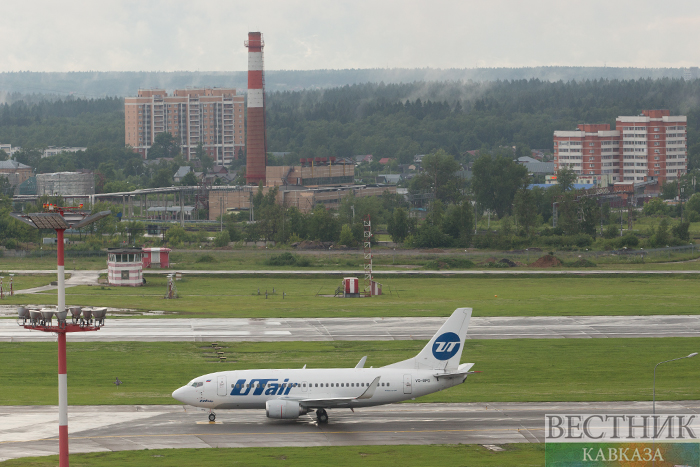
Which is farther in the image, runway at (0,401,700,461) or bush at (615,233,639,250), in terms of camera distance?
bush at (615,233,639,250)

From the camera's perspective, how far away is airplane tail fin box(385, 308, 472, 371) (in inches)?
2258

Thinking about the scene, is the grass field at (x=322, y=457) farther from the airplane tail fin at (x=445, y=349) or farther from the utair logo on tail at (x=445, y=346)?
the utair logo on tail at (x=445, y=346)

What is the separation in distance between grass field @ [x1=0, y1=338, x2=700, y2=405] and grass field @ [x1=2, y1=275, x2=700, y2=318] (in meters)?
17.9

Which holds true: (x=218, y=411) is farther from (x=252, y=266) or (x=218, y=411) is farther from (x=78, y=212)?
(x=252, y=266)

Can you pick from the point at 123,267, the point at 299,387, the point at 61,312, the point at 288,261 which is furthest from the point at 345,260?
the point at 61,312

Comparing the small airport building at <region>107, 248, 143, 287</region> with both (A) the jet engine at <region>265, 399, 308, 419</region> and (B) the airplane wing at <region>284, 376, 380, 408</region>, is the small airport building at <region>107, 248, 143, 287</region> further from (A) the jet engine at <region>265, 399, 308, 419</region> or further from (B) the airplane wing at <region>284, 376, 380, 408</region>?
(B) the airplane wing at <region>284, 376, 380, 408</region>

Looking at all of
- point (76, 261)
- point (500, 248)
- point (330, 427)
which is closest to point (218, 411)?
point (330, 427)

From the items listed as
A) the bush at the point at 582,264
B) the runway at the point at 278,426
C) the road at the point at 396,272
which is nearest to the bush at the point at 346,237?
the road at the point at 396,272

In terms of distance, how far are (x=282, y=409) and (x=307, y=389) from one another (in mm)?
2071

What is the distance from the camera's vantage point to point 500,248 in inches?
6786

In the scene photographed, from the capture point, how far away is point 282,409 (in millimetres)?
55062

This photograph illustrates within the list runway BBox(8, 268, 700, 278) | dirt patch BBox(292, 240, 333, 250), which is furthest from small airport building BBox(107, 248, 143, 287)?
dirt patch BBox(292, 240, 333, 250)

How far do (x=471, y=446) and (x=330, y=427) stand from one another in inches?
377

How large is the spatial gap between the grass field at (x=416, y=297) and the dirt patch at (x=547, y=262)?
46.3 feet
